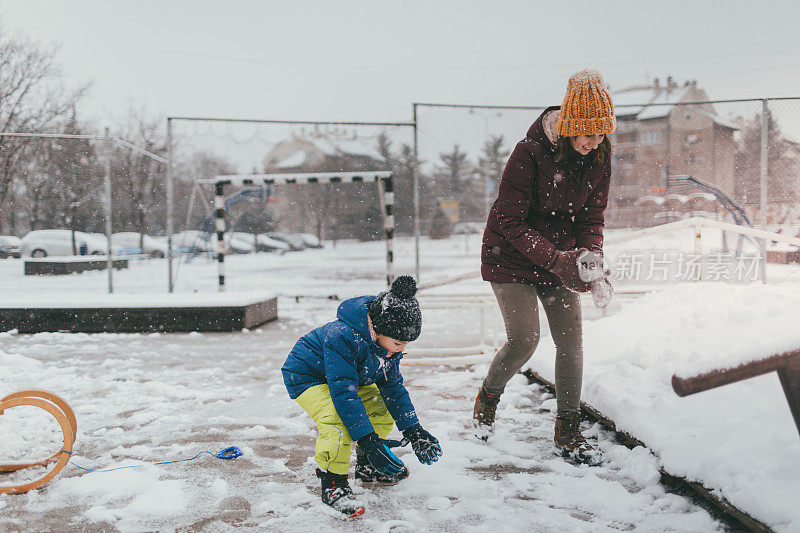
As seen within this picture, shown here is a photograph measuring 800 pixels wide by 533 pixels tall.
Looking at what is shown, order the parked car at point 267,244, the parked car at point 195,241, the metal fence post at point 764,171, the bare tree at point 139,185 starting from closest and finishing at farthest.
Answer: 1. the metal fence post at point 764,171
2. the bare tree at point 139,185
3. the parked car at point 195,241
4. the parked car at point 267,244

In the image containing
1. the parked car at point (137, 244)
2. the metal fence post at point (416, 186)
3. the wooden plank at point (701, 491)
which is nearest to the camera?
the wooden plank at point (701, 491)

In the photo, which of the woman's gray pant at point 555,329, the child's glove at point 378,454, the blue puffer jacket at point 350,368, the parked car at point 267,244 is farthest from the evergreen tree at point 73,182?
the parked car at point 267,244

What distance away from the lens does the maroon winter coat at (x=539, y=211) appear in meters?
2.82

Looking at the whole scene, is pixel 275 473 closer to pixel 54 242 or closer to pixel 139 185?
pixel 54 242

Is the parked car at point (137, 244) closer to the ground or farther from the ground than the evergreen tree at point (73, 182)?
closer to the ground

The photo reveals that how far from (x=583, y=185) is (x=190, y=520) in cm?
223

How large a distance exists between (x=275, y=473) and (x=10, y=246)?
33.1ft

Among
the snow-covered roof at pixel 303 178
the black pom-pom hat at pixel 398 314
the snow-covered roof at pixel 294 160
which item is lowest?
the black pom-pom hat at pixel 398 314

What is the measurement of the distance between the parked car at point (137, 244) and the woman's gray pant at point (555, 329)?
1600cm

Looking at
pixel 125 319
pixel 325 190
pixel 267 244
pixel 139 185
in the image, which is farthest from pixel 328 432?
pixel 267 244

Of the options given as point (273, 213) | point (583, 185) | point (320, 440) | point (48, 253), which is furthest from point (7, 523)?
point (273, 213)

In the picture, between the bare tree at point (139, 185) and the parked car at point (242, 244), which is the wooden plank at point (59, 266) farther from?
the parked car at point (242, 244)

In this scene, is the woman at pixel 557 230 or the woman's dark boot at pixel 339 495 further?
the woman at pixel 557 230

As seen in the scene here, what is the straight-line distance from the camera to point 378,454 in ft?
7.87
